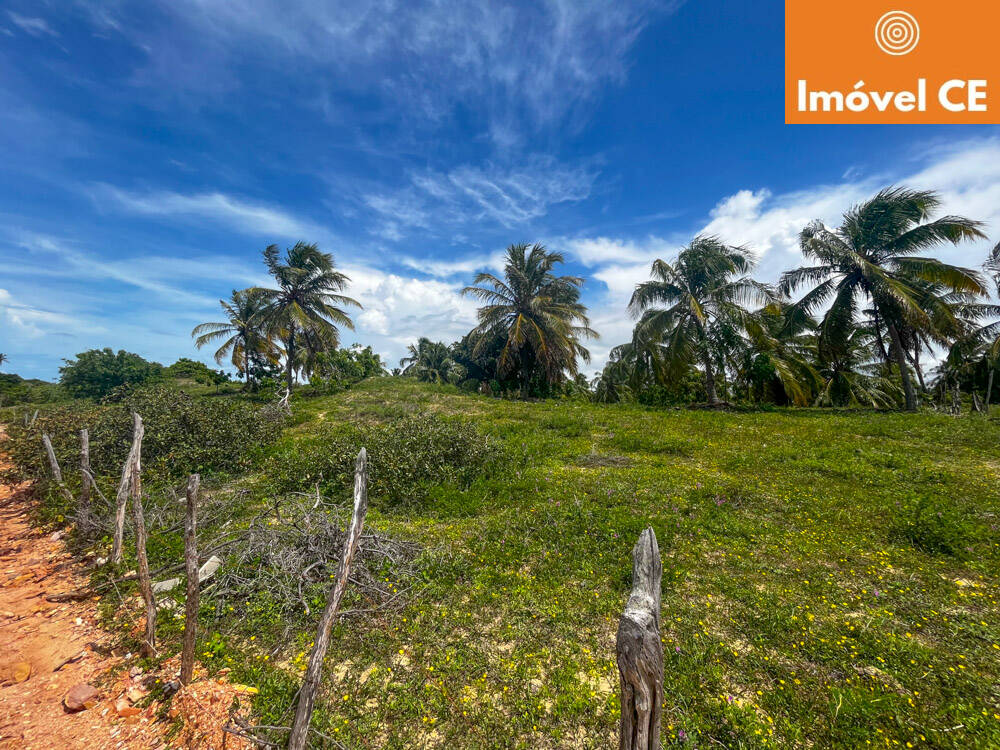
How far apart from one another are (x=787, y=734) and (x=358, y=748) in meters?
3.35

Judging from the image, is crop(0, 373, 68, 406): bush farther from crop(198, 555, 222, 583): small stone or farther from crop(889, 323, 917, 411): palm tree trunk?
crop(889, 323, 917, 411): palm tree trunk

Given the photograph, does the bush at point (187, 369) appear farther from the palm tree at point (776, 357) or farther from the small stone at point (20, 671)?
the palm tree at point (776, 357)

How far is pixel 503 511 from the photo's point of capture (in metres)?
7.33

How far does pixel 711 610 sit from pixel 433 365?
2620 centimetres

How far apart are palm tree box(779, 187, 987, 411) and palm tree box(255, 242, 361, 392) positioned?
889 inches

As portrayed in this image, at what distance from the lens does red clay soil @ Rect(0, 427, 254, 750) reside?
3076 millimetres

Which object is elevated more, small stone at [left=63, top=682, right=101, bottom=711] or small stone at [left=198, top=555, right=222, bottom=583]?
small stone at [left=198, top=555, right=222, bottom=583]

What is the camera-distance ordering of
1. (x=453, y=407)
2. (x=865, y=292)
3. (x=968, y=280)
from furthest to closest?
(x=453, y=407), (x=865, y=292), (x=968, y=280)

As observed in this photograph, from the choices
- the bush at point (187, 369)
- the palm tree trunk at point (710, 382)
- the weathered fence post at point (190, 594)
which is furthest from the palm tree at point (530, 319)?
the bush at point (187, 369)

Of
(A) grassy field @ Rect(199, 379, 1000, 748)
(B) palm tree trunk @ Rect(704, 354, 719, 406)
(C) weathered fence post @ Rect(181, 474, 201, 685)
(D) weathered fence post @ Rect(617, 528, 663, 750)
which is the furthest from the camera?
(B) palm tree trunk @ Rect(704, 354, 719, 406)

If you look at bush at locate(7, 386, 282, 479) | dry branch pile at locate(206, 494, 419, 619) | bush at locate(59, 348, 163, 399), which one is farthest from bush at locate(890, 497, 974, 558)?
bush at locate(59, 348, 163, 399)

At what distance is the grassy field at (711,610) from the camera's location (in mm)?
3049

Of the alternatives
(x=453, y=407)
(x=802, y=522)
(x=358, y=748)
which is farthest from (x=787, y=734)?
(x=453, y=407)

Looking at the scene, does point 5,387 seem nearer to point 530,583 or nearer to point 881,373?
point 530,583
